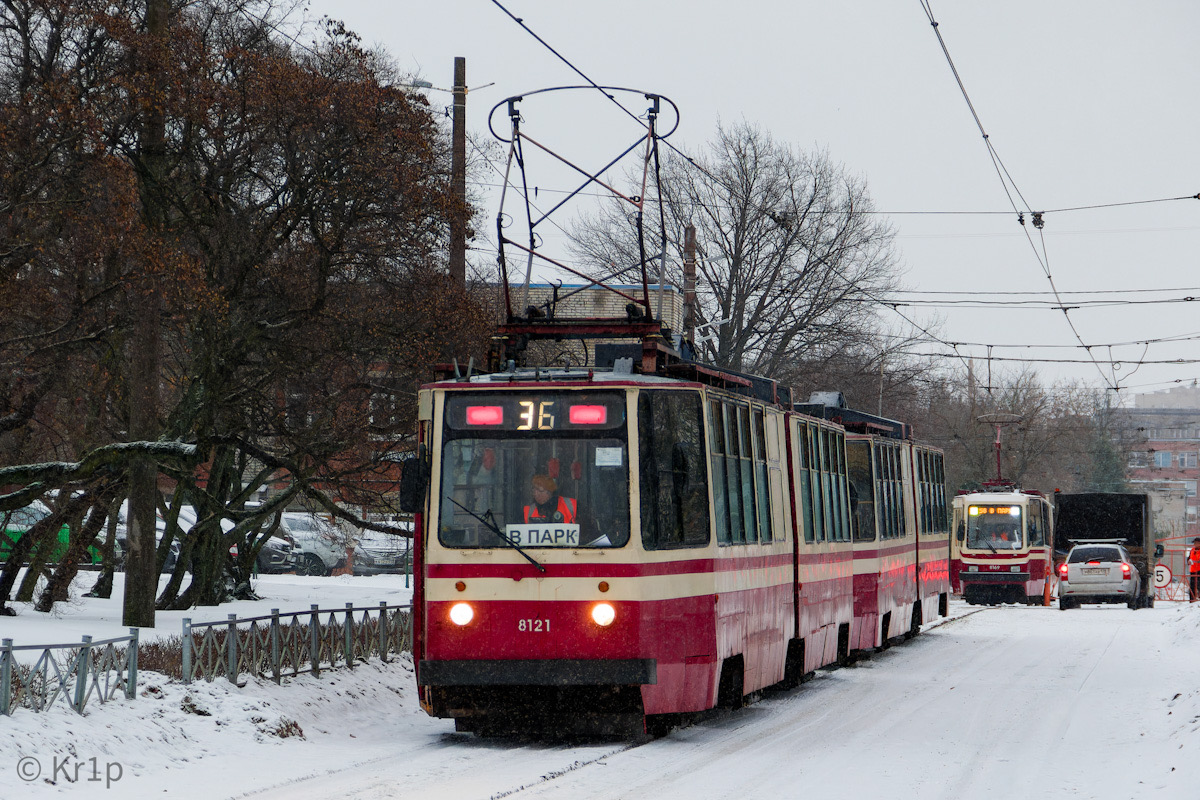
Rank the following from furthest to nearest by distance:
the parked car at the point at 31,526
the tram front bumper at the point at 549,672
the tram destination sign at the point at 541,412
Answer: the parked car at the point at 31,526 < the tram destination sign at the point at 541,412 < the tram front bumper at the point at 549,672

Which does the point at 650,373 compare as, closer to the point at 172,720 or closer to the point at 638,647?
the point at 638,647

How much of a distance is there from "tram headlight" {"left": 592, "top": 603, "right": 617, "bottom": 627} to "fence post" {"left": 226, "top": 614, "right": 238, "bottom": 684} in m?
3.65

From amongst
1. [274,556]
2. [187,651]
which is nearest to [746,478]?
[187,651]

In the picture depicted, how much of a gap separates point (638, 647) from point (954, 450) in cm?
7808

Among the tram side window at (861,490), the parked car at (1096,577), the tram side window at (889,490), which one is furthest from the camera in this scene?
the parked car at (1096,577)

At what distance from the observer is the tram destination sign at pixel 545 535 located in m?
12.8

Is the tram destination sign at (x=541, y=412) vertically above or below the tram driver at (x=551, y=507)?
above

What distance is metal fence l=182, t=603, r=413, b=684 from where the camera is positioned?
46.7 feet

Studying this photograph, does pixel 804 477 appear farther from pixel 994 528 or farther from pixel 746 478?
pixel 994 528

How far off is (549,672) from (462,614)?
827 millimetres

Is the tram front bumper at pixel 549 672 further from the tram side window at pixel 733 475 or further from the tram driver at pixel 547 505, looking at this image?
the tram side window at pixel 733 475

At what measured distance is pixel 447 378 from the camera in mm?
13930

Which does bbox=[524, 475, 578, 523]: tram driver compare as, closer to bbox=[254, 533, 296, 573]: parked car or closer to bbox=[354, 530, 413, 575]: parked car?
bbox=[254, 533, 296, 573]: parked car

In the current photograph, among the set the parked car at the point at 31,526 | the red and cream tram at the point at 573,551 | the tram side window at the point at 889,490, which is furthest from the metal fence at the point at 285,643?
the tram side window at the point at 889,490
